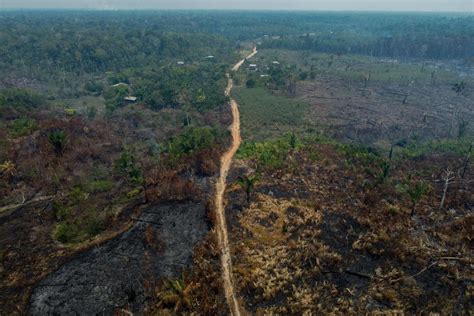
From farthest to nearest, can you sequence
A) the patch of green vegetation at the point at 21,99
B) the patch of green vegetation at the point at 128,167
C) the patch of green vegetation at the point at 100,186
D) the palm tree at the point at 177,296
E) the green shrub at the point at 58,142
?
1. the patch of green vegetation at the point at 21,99
2. the green shrub at the point at 58,142
3. the patch of green vegetation at the point at 128,167
4. the patch of green vegetation at the point at 100,186
5. the palm tree at the point at 177,296

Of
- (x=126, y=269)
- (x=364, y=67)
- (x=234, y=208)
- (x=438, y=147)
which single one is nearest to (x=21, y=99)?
(x=234, y=208)

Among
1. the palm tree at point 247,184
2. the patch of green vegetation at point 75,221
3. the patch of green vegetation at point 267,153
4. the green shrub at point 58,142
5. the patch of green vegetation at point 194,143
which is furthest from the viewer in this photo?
the patch of green vegetation at point 194,143

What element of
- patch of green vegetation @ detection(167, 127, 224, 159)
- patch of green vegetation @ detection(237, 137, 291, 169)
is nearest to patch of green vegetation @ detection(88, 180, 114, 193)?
patch of green vegetation @ detection(167, 127, 224, 159)

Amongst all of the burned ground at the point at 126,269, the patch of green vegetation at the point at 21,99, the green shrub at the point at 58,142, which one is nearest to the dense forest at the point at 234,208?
the burned ground at the point at 126,269

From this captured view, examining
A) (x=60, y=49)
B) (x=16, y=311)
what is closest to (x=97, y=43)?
(x=60, y=49)

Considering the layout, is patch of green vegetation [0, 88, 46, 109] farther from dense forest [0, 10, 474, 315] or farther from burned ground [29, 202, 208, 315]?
burned ground [29, 202, 208, 315]

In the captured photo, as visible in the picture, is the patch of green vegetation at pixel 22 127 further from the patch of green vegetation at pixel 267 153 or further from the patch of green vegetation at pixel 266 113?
the patch of green vegetation at pixel 266 113
